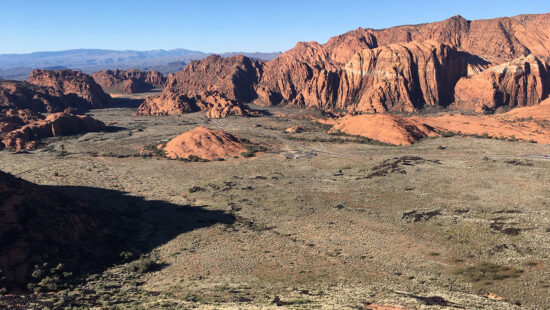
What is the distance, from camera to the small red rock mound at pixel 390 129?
289 feet

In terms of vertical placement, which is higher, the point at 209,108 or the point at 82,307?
the point at 209,108

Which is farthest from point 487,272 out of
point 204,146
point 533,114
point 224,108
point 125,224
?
point 224,108

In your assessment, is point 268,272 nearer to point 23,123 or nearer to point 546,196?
point 546,196

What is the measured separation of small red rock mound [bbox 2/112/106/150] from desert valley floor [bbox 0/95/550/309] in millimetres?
11134

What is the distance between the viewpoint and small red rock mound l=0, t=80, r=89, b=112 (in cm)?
14400

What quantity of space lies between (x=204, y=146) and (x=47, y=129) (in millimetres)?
59783

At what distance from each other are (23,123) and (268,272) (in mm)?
122406

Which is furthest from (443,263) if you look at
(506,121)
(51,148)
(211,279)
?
(51,148)

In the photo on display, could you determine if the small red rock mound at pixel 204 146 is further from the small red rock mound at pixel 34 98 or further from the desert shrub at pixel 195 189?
the small red rock mound at pixel 34 98

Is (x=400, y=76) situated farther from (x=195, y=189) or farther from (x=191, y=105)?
(x=195, y=189)

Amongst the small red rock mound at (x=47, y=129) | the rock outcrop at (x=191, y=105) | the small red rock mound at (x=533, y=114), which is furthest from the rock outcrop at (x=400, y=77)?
the small red rock mound at (x=47, y=129)

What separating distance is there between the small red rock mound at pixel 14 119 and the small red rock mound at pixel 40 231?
3408 inches

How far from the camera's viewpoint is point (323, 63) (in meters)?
195

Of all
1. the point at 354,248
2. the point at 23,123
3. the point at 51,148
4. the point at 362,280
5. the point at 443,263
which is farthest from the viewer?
the point at 23,123
